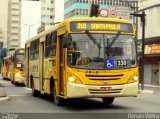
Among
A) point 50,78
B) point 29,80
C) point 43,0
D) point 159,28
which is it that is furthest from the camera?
point 43,0

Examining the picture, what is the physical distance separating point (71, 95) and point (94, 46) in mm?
1824

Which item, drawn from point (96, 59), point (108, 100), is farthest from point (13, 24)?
point (96, 59)

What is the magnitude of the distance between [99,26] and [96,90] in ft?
7.42

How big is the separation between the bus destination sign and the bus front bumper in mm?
1961

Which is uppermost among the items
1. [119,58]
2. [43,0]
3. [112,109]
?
[43,0]

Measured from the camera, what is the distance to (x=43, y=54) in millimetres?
20641

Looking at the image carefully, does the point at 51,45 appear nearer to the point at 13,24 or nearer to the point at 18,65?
the point at 18,65

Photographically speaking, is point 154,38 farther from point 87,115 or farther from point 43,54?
point 87,115

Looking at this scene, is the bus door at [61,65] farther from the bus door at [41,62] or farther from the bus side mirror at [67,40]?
the bus door at [41,62]

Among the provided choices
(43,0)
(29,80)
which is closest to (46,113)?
(29,80)

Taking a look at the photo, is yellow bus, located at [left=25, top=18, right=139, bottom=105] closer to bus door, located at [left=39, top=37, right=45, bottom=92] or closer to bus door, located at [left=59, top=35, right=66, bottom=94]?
bus door, located at [left=59, top=35, right=66, bottom=94]

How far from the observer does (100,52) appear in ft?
52.7

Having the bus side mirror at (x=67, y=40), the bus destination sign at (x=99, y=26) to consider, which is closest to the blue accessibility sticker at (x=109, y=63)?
the bus destination sign at (x=99, y=26)

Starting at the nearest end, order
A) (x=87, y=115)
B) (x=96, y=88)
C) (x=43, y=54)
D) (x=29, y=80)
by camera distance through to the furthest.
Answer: (x=87, y=115) < (x=96, y=88) < (x=43, y=54) < (x=29, y=80)
